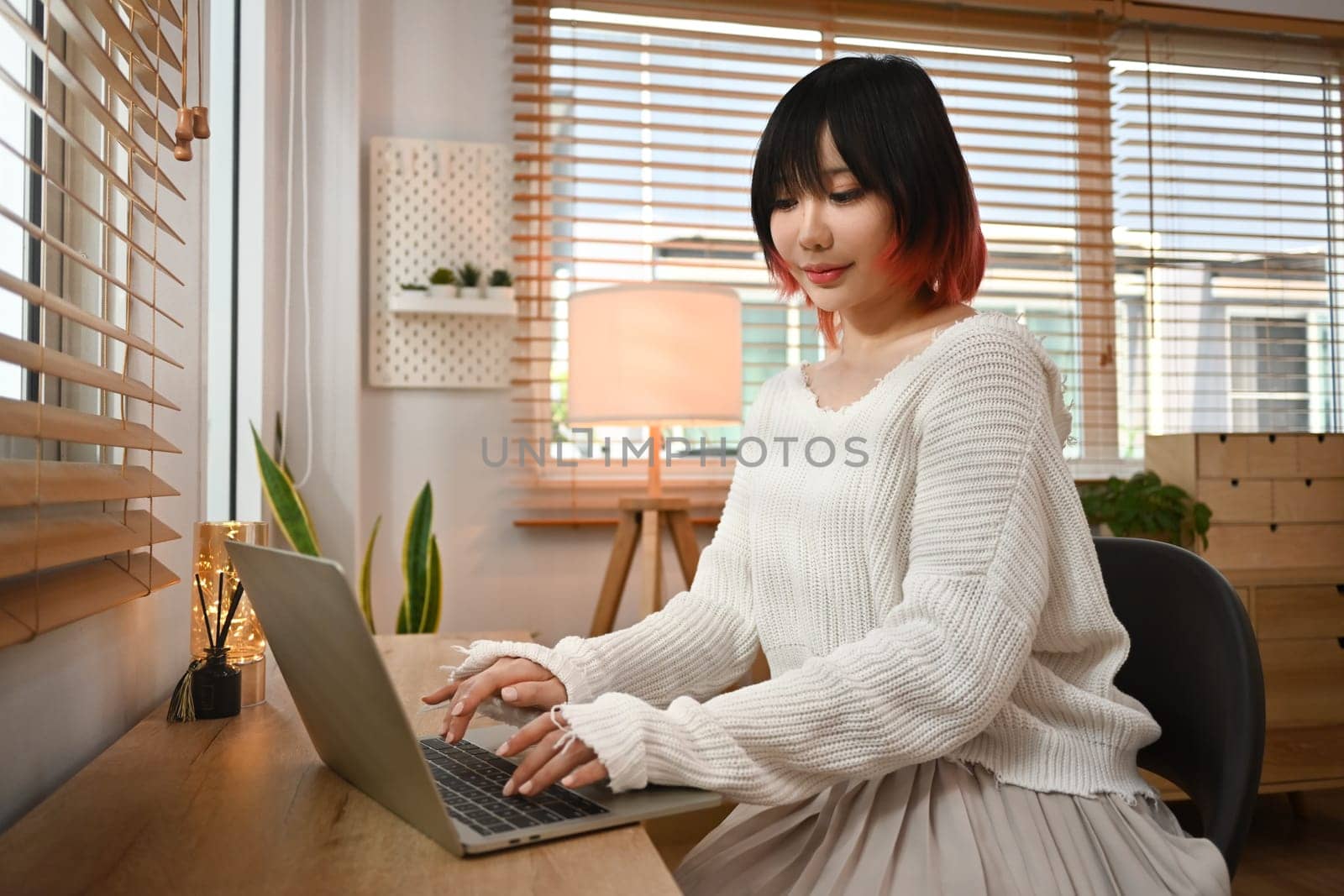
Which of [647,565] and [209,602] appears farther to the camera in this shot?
[647,565]

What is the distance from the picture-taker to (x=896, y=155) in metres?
0.97

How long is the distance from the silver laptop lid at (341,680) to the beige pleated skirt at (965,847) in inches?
13.6

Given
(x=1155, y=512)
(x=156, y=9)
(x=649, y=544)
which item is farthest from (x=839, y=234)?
(x=1155, y=512)

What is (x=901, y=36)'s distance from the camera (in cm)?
325

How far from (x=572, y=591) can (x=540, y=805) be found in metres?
2.31

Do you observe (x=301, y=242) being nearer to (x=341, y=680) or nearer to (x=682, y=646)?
(x=682, y=646)

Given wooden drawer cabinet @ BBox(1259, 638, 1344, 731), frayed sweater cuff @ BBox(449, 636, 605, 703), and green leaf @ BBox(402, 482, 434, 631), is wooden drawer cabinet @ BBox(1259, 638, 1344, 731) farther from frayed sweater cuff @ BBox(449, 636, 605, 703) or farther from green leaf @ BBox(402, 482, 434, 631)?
frayed sweater cuff @ BBox(449, 636, 605, 703)

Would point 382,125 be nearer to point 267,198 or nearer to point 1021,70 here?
point 267,198

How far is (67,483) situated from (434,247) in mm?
2212

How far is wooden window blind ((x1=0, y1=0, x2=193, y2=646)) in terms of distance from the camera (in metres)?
0.69

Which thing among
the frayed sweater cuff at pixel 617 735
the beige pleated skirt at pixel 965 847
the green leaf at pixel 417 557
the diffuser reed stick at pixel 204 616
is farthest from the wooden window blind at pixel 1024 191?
the frayed sweater cuff at pixel 617 735

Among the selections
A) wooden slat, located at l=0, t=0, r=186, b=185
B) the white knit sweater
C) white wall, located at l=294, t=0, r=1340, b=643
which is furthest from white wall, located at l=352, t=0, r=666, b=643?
the white knit sweater

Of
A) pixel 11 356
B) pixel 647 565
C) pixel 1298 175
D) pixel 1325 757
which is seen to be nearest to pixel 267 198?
pixel 647 565

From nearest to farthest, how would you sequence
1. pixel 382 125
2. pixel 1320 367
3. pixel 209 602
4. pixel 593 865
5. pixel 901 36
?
pixel 593 865 → pixel 209 602 → pixel 382 125 → pixel 901 36 → pixel 1320 367
